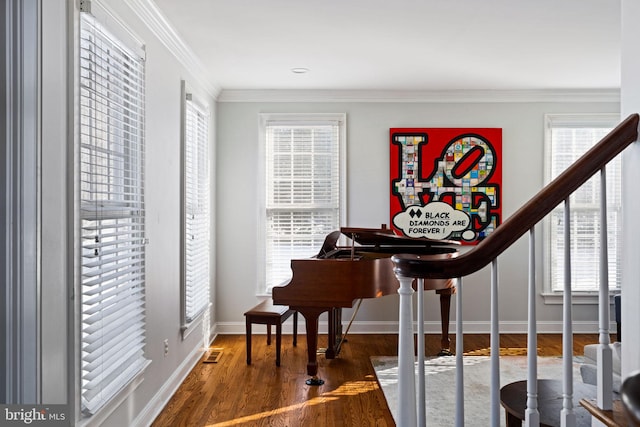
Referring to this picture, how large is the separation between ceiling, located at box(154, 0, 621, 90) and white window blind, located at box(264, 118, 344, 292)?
1.70ft

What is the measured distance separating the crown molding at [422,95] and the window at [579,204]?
0.22 m

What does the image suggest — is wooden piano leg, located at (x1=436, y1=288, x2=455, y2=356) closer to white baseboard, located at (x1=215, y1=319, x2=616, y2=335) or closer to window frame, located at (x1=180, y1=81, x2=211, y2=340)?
white baseboard, located at (x1=215, y1=319, x2=616, y2=335)

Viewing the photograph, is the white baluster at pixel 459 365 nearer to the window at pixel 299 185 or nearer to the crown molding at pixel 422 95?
the window at pixel 299 185

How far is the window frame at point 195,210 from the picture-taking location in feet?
13.2

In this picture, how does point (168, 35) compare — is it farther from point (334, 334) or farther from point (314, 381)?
point (334, 334)

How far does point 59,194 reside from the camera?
2.05 m

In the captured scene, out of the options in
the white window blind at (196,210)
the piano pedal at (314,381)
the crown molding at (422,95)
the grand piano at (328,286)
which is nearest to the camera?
the grand piano at (328,286)

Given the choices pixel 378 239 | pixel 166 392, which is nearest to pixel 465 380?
pixel 378 239

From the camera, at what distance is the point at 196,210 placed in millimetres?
4512

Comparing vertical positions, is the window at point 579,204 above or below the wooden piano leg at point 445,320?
above
